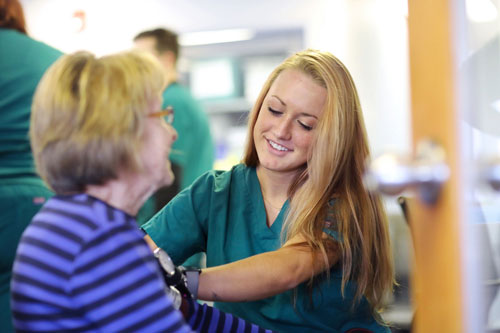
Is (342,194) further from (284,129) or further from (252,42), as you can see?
(252,42)

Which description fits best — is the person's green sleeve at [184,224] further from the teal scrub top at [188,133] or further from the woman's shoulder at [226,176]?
the teal scrub top at [188,133]

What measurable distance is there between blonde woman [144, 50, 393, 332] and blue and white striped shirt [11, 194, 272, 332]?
35 centimetres

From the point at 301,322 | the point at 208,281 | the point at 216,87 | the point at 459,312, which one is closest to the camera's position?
the point at 459,312

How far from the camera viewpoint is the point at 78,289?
26.4 inches

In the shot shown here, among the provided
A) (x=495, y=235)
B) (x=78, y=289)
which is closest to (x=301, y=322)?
(x=495, y=235)

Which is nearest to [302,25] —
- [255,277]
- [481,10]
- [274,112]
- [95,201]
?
[274,112]

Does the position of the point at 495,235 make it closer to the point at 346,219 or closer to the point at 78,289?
the point at 346,219

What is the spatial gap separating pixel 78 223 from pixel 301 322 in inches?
21.8

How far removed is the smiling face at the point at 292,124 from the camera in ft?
4.01

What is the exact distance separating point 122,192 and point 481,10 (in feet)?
1.70

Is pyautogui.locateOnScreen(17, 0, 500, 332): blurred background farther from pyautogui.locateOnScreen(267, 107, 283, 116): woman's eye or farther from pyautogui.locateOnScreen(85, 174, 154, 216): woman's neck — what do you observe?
pyautogui.locateOnScreen(85, 174, 154, 216): woman's neck

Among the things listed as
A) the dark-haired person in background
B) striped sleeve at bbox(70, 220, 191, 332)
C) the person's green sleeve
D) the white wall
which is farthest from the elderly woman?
the white wall

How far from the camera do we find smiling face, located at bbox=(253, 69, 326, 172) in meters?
1.22

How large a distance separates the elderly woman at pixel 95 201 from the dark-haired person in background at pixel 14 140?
52 cm
